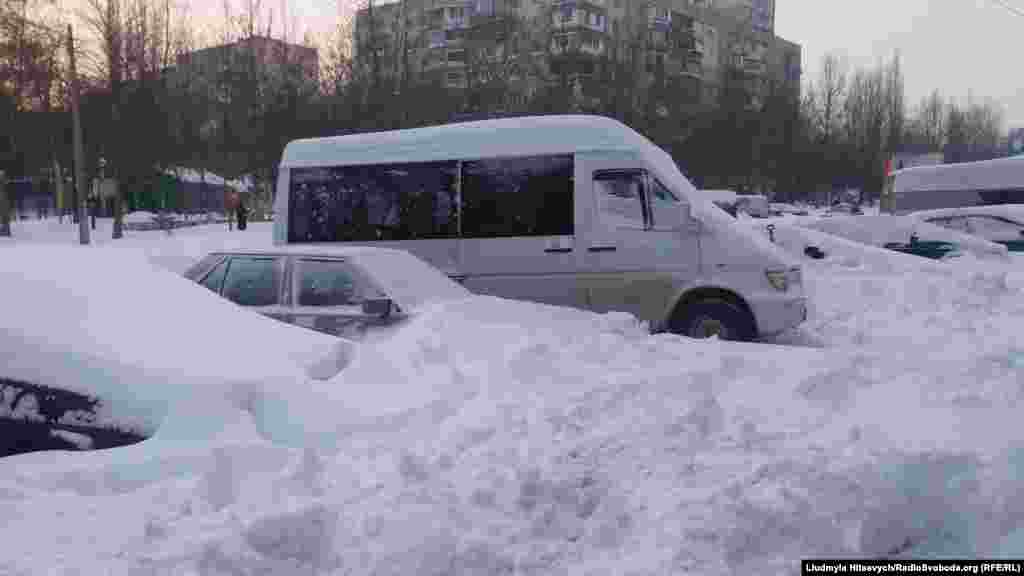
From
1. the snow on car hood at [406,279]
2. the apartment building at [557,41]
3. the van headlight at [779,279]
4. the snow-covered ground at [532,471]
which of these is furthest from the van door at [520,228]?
the apartment building at [557,41]

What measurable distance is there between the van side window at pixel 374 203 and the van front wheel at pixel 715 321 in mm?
2587

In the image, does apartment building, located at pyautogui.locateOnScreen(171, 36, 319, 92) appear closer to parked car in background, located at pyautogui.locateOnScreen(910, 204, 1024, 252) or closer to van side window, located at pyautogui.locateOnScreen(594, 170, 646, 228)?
parked car in background, located at pyautogui.locateOnScreen(910, 204, 1024, 252)

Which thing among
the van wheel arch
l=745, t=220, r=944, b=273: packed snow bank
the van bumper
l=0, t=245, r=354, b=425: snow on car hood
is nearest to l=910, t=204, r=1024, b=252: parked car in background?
l=745, t=220, r=944, b=273: packed snow bank

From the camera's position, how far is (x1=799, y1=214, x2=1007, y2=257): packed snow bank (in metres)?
14.9

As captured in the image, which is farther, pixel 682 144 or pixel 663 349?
pixel 682 144

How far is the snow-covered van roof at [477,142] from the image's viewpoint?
27.0 feet

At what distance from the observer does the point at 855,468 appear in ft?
9.95

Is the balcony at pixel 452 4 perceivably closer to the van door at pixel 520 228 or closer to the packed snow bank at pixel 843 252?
the packed snow bank at pixel 843 252

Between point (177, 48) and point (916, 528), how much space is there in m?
35.9

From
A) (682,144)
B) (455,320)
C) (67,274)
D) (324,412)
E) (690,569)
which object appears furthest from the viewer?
(682,144)

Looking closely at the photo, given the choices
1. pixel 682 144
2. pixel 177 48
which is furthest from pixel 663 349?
pixel 682 144

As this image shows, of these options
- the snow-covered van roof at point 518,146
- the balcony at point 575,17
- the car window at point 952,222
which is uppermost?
the balcony at point 575,17

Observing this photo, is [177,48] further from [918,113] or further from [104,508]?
[918,113]

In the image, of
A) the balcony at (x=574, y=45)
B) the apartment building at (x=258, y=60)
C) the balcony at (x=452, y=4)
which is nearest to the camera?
the apartment building at (x=258, y=60)
